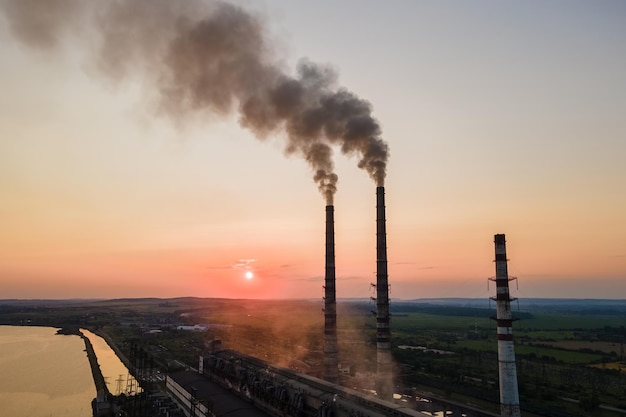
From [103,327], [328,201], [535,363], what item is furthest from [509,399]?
[103,327]

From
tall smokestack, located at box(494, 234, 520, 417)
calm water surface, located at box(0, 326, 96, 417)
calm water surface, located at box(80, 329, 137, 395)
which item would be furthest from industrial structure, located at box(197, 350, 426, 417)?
calm water surface, located at box(80, 329, 137, 395)

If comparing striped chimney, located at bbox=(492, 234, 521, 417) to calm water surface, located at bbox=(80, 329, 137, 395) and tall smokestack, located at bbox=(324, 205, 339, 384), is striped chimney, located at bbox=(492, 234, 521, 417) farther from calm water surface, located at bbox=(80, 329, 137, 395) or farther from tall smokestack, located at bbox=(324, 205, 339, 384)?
calm water surface, located at bbox=(80, 329, 137, 395)

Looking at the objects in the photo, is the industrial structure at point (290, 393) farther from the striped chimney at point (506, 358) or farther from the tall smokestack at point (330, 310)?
the striped chimney at point (506, 358)

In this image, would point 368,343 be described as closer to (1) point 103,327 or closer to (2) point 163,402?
(2) point 163,402

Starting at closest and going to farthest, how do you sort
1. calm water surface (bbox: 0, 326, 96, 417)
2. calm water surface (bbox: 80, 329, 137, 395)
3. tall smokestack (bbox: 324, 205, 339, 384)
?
tall smokestack (bbox: 324, 205, 339, 384), calm water surface (bbox: 0, 326, 96, 417), calm water surface (bbox: 80, 329, 137, 395)

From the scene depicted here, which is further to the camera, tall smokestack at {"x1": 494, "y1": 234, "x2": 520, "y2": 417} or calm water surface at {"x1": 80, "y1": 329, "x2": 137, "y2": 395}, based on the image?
calm water surface at {"x1": 80, "y1": 329, "x2": 137, "y2": 395}

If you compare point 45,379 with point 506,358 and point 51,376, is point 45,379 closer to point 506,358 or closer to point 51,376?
point 51,376
